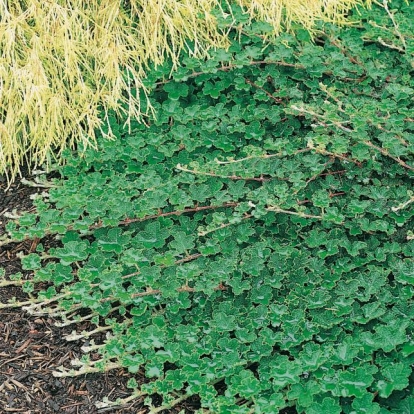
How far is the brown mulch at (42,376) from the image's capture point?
2.13 m

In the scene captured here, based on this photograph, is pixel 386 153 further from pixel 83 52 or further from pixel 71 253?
pixel 83 52

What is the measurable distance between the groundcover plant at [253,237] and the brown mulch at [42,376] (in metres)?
0.05

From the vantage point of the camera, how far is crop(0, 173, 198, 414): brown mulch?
213 cm

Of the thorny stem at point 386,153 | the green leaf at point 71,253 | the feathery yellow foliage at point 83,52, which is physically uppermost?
the feathery yellow foliage at point 83,52

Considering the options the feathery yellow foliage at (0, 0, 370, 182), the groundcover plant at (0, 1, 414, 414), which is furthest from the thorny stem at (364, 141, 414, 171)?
the feathery yellow foliage at (0, 0, 370, 182)

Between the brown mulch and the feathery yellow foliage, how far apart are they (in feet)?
2.36

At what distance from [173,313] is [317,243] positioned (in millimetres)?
561

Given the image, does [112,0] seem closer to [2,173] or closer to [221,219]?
[2,173]

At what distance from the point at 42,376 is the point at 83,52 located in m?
1.39

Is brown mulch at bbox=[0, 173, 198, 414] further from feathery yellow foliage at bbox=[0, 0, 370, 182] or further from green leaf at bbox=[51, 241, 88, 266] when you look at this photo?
feathery yellow foliage at bbox=[0, 0, 370, 182]

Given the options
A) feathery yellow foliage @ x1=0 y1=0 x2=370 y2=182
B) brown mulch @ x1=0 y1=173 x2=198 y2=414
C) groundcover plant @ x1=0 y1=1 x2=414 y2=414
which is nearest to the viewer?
groundcover plant @ x1=0 y1=1 x2=414 y2=414

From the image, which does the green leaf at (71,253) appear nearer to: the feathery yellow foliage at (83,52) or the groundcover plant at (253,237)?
the groundcover plant at (253,237)

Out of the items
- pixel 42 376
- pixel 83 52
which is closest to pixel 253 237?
pixel 42 376

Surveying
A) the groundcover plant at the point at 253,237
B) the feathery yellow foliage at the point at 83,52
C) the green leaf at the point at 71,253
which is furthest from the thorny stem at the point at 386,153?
the green leaf at the point at 71,253
